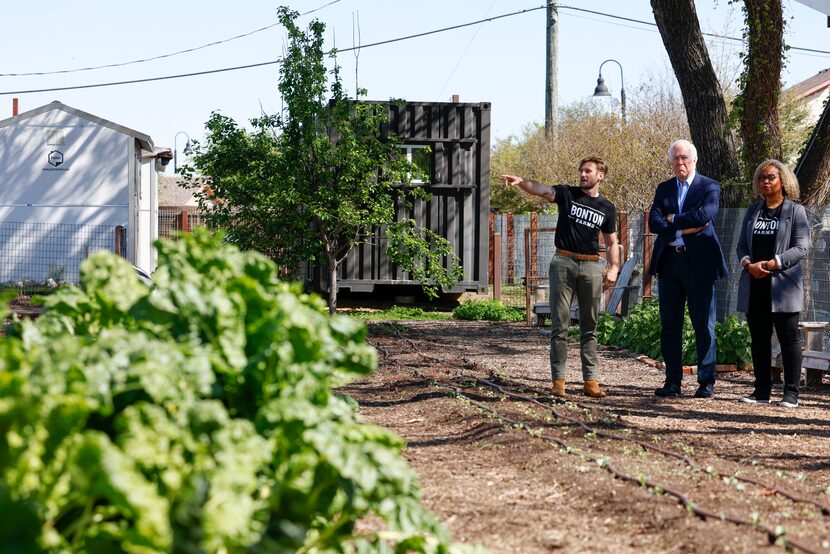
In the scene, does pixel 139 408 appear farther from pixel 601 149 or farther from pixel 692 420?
pixel 601 149

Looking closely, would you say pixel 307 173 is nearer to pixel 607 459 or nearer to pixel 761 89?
pixel 761 89

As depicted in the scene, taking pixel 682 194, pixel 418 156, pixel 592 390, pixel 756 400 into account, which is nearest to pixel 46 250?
pixel 418 156

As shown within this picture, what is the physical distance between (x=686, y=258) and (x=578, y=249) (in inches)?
35.4

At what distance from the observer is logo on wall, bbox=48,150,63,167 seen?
988 inches

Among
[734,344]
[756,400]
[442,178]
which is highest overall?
[442,178]

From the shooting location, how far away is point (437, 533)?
3072 millimetres

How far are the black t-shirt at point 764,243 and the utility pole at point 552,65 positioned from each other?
21.3 metres

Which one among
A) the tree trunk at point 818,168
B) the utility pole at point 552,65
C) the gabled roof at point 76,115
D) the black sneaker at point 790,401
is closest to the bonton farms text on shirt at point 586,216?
the black sneaker at point 790,401

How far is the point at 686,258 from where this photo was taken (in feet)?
27.2

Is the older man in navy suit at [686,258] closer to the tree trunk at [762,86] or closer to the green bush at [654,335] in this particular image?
the green bush at [654,335]

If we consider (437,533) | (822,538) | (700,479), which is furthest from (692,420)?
(437,533)

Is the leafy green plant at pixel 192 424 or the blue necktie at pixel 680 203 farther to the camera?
the blue necktie at pixel 680 203

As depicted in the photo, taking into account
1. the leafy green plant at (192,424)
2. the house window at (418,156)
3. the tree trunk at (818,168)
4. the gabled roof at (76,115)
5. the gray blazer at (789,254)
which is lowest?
the leafy green plant at (192,424)

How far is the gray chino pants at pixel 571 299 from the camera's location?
26.4 feet
